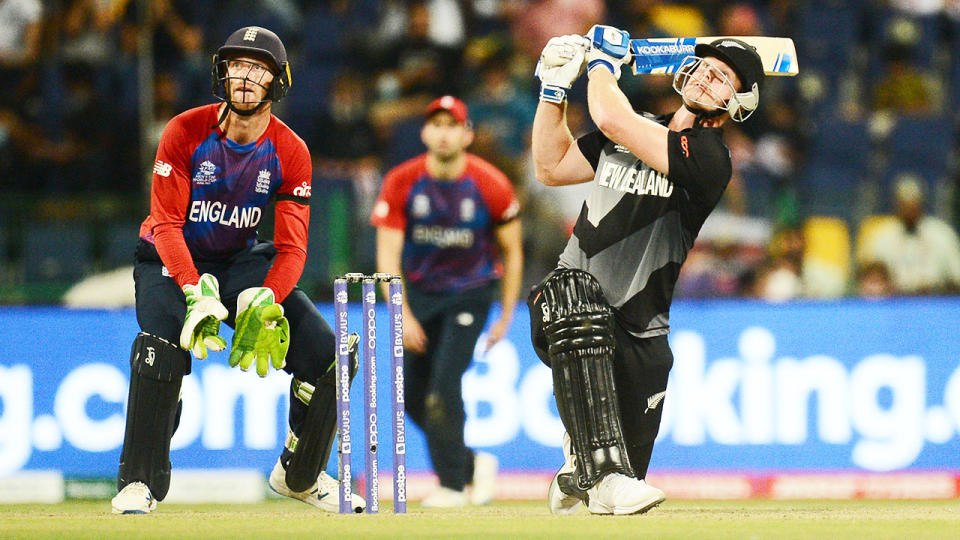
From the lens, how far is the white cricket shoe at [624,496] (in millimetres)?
5027

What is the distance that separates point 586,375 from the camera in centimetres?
521

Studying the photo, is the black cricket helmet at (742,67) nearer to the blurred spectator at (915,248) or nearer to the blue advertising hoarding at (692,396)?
the blue advertising hoarding at (692,396)

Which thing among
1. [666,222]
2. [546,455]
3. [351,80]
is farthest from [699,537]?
[351,80]

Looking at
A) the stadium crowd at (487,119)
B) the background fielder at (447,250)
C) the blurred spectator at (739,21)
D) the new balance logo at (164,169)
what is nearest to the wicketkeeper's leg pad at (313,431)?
the new balance logo at (164,169)

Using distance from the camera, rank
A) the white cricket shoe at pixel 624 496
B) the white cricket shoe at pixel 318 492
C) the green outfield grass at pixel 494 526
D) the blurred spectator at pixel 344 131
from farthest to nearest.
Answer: the blurred spectator at pixel 344 131
the white cricket shoe at pixel 318 492
the white cricket shoe at pixel 624 496
the green outfield grass at pixel 494 526

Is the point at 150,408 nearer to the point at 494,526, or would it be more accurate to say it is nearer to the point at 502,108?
the point at 494,526

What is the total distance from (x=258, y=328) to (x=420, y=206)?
10.3 feet

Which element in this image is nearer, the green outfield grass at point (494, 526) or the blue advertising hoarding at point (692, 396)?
the green outfield grass at point (494, 526)

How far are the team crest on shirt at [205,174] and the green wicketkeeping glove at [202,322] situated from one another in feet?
1.49

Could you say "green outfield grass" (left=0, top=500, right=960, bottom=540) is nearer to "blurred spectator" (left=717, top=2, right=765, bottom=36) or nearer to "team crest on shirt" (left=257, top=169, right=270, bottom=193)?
"team crest on shirt" (left=257, top=169, right=270, bottom=193)

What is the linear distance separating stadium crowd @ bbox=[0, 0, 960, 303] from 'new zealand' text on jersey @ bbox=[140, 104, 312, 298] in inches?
140

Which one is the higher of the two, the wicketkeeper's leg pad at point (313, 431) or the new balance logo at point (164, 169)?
the new balance logo at point (164, 169)

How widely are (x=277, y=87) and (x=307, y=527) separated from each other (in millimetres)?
1812

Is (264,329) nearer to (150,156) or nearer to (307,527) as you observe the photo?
(307,527)
